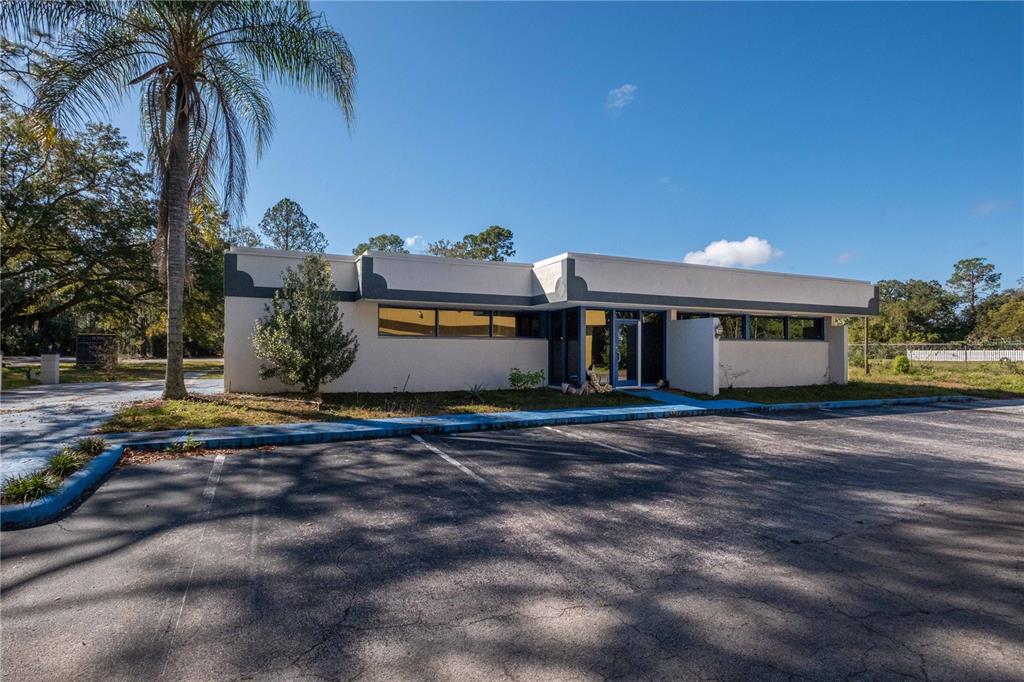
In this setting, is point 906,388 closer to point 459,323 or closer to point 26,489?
point 459,323

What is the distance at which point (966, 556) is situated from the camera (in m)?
3.83

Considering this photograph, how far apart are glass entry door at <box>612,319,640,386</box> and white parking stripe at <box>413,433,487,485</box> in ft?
26.5

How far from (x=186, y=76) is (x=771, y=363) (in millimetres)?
18892

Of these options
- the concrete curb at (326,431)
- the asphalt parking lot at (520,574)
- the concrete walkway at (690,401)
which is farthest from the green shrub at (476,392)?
the asphalt parking lot at (520,574)

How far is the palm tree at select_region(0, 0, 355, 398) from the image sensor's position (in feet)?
29.4

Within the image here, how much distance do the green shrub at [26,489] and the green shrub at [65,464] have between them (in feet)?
1.07

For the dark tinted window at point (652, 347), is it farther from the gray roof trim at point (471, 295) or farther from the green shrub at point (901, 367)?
the green shrub at point (901, 367)

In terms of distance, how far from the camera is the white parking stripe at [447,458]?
6195mm

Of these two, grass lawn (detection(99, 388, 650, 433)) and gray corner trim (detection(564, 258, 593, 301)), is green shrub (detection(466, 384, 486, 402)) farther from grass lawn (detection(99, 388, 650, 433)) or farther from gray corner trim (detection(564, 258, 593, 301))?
gray corner trim (detection(564, 258, 593, 301))

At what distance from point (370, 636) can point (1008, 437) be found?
12.2 metres

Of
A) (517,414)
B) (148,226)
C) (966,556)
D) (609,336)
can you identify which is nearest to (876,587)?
(966,556)

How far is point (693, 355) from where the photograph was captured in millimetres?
14977

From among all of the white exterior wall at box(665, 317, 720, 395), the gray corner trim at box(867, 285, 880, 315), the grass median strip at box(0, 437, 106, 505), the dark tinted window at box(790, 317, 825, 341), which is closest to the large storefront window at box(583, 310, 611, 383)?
the white exterior wall at box(665, 317, 720, 395)

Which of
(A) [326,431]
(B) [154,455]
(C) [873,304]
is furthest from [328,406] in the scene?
(C) [873,304]
